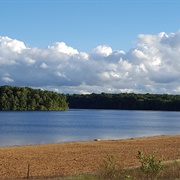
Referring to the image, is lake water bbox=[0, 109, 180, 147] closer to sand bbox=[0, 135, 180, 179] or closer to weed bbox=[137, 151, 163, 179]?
sand bbox=[0, 135, 180, 179]

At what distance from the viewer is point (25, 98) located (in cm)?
14538

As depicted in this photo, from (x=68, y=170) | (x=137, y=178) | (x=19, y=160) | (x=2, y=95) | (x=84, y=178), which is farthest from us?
(x=2, y=95)

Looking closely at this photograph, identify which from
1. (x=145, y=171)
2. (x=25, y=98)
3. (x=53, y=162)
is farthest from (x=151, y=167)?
(x=25, y=98)

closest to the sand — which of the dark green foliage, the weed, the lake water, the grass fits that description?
the grass

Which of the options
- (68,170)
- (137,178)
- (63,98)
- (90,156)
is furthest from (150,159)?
(63,98)

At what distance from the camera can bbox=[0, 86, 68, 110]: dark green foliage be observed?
142375mm

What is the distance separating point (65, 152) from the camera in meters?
30.6

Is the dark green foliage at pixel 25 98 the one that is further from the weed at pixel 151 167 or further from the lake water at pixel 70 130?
the weed at pixel 151 167

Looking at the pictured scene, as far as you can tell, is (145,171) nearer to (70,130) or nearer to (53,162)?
(53,162)

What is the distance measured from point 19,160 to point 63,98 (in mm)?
141689

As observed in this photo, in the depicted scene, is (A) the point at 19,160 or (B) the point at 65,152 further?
(B) the point at 65,152

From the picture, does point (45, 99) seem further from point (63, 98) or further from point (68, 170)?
point (68, 170)

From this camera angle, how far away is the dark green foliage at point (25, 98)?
467 feet

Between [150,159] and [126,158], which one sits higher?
[150,159]
